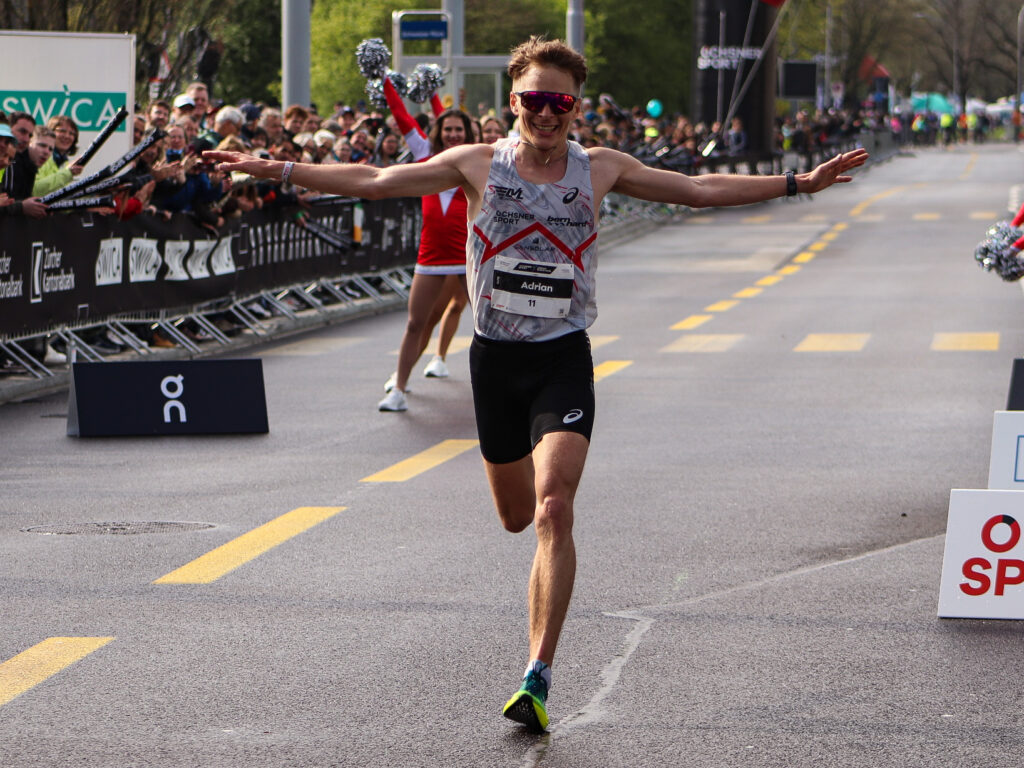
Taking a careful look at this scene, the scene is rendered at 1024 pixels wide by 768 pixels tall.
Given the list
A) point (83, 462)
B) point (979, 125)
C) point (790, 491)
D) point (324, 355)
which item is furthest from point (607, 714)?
point (979, 125)

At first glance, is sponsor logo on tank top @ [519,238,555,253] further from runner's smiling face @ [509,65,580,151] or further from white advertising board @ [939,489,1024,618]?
white advertising board @ [939,489,1024,618]

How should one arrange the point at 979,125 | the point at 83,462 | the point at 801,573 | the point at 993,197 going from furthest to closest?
the point at 979,125 → the point at 993,197 → the point at 83,462 → the point at 801,573

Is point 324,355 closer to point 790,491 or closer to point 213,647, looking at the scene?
point 790,491

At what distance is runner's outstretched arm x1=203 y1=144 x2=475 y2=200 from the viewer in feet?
18.8

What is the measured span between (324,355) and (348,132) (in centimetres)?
698

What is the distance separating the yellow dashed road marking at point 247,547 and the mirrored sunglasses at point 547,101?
8.07 feet

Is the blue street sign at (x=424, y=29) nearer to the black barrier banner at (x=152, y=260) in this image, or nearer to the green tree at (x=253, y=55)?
the black barrier banner at (x=152, y=260)

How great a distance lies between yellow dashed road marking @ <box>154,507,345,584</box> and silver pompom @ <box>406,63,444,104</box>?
6.71 metres

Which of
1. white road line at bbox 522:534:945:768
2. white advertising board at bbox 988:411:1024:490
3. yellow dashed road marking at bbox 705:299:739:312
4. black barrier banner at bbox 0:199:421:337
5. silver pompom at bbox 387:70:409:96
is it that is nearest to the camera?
white road line at bbox 522:534:945:768

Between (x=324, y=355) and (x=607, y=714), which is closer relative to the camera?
(x=607, y=714)

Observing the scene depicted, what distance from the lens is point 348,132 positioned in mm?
22531

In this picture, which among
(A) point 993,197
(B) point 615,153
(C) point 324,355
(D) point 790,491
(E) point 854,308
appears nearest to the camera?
(B) point 615,153

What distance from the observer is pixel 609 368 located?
14.9m

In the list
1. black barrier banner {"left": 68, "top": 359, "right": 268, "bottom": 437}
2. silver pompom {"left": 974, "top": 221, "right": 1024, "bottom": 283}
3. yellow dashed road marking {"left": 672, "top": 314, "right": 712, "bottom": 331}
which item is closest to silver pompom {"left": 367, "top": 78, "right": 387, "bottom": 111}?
black barrier banner {"left": 68, "top": 359, "right": 268, "bottom": 437}
